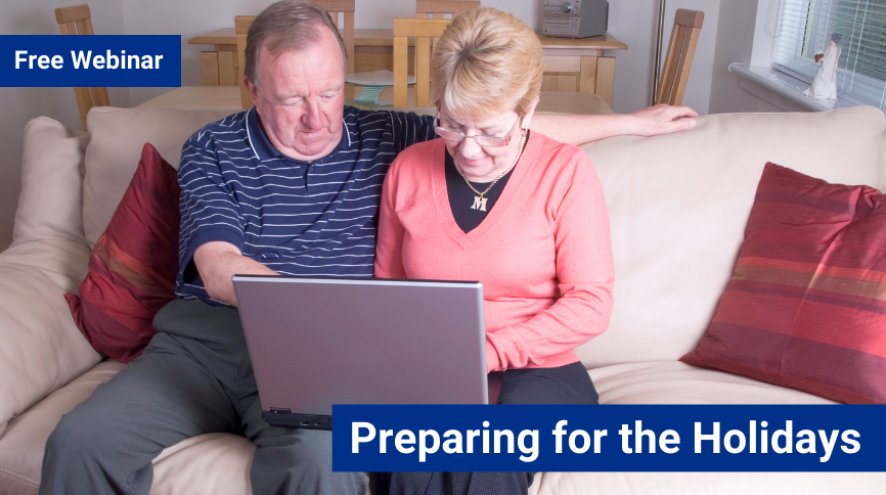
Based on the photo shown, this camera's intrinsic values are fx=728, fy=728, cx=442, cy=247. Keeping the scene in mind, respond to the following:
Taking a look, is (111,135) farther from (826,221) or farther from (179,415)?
(826,221)

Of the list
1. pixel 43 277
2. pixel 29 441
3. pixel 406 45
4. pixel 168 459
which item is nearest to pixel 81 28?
pixel 406 45

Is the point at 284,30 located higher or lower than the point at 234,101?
higher

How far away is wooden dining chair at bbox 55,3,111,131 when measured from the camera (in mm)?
3135

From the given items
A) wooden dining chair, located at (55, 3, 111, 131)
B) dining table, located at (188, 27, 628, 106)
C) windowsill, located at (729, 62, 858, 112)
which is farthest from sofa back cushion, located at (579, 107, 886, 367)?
wooden dining chair, located at (55, 3, 111, 131)

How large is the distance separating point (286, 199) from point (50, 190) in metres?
0.68

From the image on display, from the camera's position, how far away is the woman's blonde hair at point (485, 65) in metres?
1.15

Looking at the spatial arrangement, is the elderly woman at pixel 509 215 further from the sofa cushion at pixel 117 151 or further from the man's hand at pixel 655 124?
the sofa cushion at pixel 117 151

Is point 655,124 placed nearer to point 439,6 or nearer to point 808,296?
point 808,296

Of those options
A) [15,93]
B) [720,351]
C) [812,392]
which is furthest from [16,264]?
[15,93]

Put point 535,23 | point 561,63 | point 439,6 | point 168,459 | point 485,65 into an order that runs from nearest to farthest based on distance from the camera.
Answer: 1. point 485,65
2. point 168,459
3. point 439,6
4. point 561,63
5. point 535,23

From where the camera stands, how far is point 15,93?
10.6 feet

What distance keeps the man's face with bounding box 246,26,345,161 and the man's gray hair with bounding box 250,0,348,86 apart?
13mm

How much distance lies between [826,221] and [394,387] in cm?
90

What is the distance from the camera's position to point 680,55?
3.00 metres
